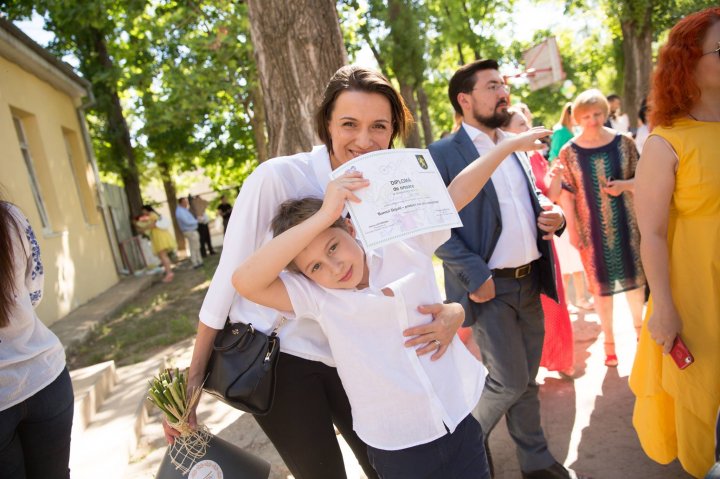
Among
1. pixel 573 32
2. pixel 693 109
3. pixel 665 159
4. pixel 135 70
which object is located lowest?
pixel 665 159

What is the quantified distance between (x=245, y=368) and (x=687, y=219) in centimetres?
192

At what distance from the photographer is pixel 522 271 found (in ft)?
8.86

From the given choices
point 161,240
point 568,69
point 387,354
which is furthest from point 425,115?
point 568,69

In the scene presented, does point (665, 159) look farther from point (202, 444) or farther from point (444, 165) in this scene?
point (202, 444)

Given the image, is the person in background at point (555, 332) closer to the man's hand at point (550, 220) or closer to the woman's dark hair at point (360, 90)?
the man's hand at point (550, 220)

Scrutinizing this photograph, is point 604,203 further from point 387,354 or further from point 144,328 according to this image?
point 144,328

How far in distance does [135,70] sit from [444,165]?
40.1 ft

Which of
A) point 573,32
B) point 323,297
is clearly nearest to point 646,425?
point 323,297

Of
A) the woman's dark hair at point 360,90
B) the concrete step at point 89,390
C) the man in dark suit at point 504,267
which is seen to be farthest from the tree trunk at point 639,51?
the concrete step at point 89,390

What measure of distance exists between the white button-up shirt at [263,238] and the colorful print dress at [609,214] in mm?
2911

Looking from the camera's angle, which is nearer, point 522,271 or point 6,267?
point 6,267

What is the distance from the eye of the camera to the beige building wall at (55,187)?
25.6 feet

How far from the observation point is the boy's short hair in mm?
1672

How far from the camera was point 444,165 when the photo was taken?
8.78 ft
